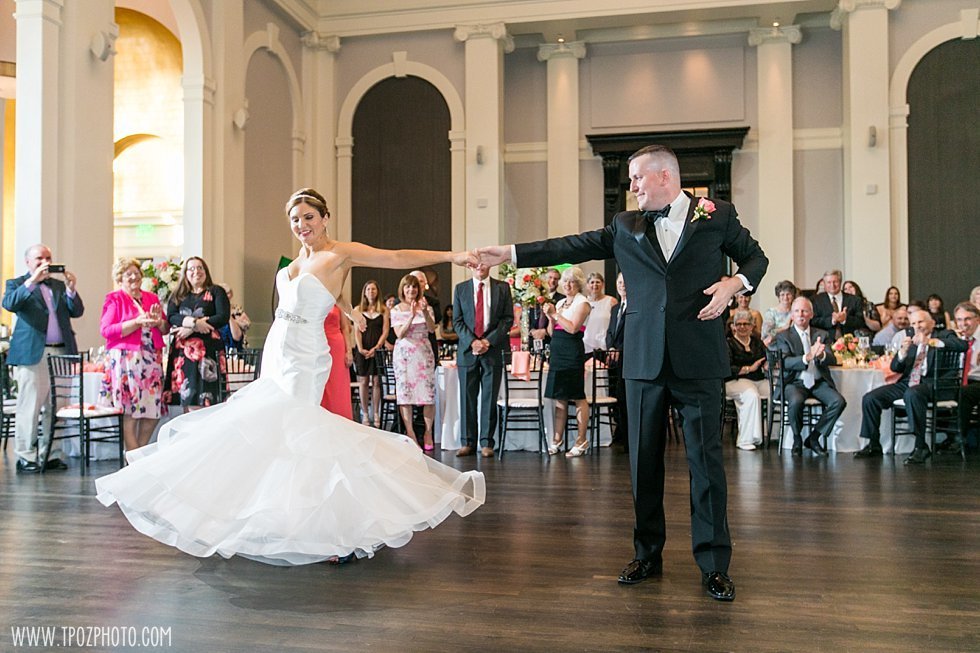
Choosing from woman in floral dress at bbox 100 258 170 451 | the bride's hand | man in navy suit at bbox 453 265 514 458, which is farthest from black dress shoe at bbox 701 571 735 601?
woman in floral dress at bbox 100 258 170 451

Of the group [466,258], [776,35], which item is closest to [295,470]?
[466,258]

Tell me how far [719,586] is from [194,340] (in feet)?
16.4

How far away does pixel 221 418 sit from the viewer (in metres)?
3.73

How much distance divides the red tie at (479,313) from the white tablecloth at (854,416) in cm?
289

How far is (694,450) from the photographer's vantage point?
3.22 metres

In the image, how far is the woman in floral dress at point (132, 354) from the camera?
6.61 meters

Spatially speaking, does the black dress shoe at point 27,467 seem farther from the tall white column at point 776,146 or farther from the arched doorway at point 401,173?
the tall white column at point 776,146

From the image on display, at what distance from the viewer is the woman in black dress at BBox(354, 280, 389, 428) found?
907cm

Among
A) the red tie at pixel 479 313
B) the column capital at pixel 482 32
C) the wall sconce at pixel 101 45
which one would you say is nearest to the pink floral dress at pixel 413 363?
the red tie at pixel 479 313

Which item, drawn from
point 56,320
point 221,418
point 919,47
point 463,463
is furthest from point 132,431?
point 919,47

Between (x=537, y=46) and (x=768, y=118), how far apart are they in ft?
12.4

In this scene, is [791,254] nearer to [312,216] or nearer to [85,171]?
[85,171]

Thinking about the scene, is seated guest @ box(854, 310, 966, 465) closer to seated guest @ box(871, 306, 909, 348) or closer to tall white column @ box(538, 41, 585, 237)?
seated guest @ box(871, 306, 909, 348)

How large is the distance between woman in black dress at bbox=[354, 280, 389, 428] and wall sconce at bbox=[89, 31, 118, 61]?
3408 mm
